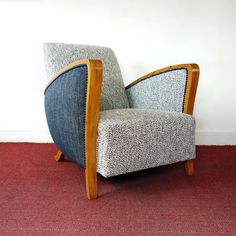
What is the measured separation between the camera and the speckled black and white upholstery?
119cm

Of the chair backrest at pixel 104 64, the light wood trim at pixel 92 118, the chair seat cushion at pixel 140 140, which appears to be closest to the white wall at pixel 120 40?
the chair backrest at pixel 104 64

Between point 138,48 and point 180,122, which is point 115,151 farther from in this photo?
point 138,48

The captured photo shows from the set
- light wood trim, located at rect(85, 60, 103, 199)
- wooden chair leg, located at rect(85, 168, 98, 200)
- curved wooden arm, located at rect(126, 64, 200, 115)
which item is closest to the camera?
light wood trim, located at rect(85, 60, 103, 199)

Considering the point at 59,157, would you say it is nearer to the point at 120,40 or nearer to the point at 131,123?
the point at 131,123

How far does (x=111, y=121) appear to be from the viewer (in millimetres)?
1194

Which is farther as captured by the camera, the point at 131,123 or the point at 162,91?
the point at 162,91

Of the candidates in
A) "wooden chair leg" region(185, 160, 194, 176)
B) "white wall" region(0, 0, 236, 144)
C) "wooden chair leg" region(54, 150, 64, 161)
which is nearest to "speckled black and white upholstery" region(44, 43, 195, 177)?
"wooden chair leg" region(185, 160, 194, 176)

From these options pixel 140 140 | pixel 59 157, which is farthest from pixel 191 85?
pixel 59 157

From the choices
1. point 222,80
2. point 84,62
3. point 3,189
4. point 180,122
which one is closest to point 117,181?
Answer: point 180,122

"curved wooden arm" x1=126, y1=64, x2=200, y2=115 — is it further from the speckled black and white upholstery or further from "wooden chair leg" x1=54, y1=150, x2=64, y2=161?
"wooden chair leg" x1=54, y1=150, x2=64, y2=161

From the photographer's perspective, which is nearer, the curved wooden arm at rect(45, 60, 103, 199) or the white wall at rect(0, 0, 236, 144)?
the curved wooden arm at rect(45, 60, 103, 199)

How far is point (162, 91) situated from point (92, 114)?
22.3 inches

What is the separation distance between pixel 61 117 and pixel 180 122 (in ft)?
1.87

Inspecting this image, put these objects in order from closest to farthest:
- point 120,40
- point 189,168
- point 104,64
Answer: point 189,168 → point 104,64 → point 120,40
